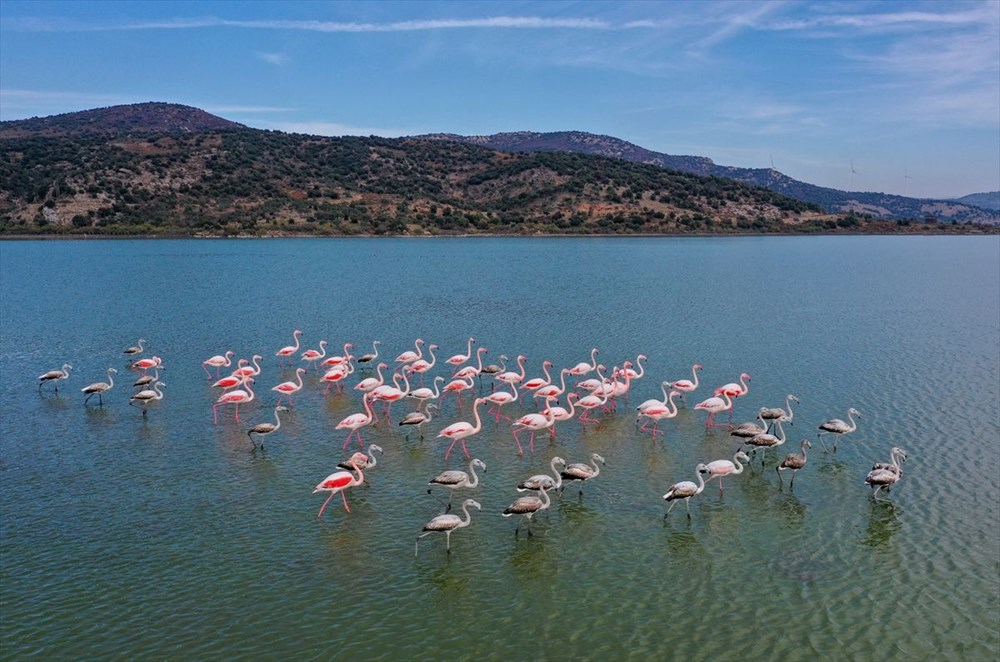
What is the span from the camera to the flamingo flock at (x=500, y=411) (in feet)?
47.0

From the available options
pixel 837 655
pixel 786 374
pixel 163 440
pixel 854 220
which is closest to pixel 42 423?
pixel 163 440

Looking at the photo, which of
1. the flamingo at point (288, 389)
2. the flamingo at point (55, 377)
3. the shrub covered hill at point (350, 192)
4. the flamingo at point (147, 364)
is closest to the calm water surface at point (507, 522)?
the flamingo at point (55, 377)

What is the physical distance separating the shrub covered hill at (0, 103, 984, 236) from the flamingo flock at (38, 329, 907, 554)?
2826 inches

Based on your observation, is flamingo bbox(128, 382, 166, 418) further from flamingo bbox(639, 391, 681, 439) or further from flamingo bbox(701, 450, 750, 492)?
flamingo bbox(701, 450, 750, 492)

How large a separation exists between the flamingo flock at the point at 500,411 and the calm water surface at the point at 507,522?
36 cm

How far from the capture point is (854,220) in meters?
124

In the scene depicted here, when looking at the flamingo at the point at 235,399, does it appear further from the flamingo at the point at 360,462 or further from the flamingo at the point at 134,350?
the flamingo at the point at 134,350

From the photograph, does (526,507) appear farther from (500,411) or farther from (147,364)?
(147,364)

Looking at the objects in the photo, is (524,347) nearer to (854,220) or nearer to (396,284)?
(396,284)

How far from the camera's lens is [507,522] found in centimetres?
1368

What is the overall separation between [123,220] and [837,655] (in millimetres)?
98075

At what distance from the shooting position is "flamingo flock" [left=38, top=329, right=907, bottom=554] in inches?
564

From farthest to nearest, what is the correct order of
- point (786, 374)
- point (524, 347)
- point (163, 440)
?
1. point (524, 347)
2. point (786, 374)
3. point (163, 440)

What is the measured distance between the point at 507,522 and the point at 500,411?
7.43 m
